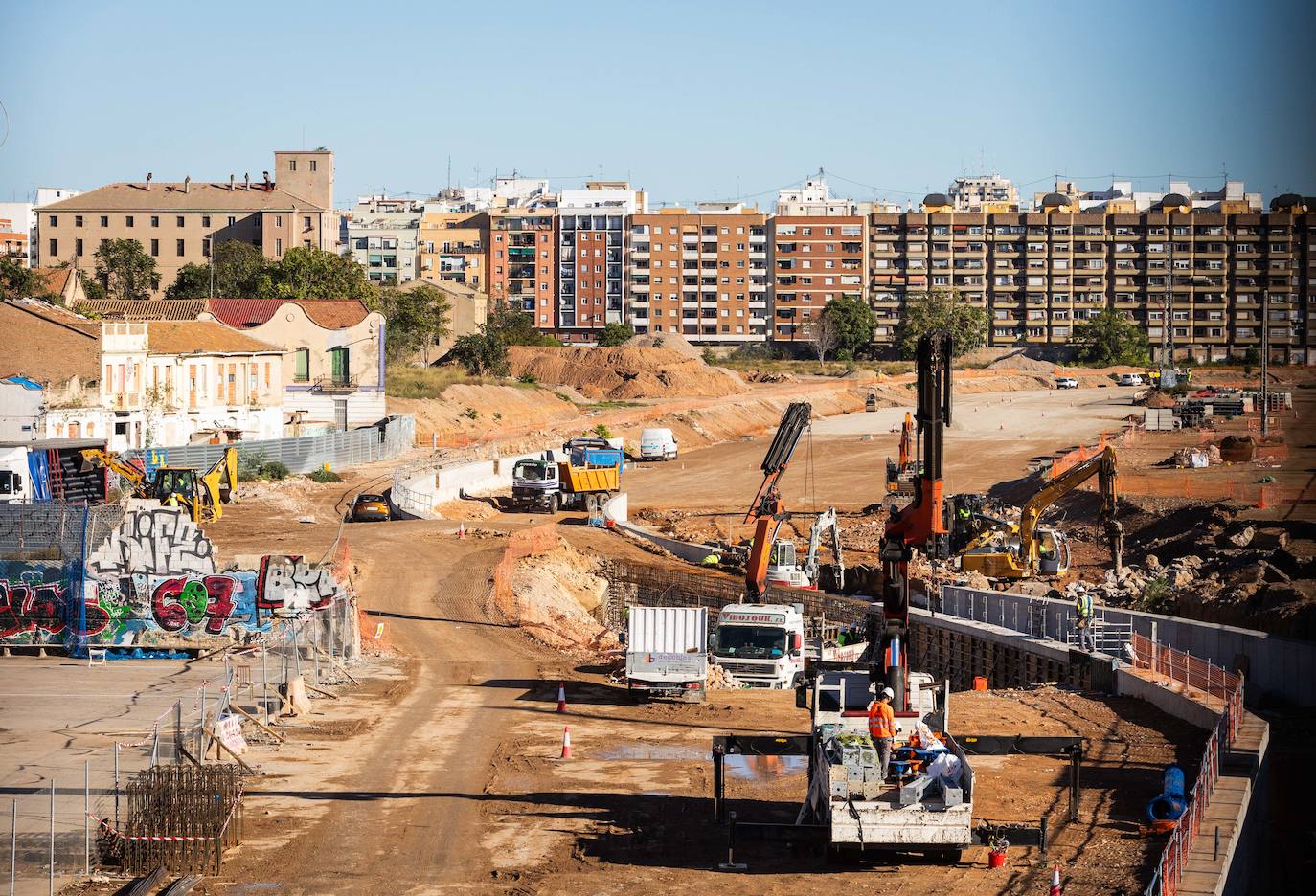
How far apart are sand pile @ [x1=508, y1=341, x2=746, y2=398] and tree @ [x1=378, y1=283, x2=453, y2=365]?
307 inches

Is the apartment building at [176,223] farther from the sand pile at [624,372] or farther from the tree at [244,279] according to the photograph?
the sand pile at [624,372]

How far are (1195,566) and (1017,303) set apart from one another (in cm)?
15208

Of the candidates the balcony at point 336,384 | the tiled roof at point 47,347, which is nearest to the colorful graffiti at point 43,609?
the tiled roof at point 47,347

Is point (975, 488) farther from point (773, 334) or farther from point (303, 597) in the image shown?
point (773, 334)

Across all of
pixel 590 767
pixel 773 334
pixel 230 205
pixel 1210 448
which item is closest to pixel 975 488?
pixel 1210 448

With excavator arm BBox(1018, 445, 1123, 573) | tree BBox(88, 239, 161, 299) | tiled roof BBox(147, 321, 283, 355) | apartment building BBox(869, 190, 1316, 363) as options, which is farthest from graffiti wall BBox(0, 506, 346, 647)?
apartment building BBox(869, 190, 1316, 363)

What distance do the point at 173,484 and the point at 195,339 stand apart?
19.6 meters

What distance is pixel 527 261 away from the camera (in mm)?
188875

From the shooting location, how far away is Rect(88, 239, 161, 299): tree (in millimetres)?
125312

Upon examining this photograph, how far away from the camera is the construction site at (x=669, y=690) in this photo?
797 inches

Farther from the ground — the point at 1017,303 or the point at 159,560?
the point at 1017,303

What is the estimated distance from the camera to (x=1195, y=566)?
44031mm

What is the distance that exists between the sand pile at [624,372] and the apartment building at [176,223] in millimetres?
26119

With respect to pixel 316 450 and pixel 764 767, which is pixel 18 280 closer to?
pixel 316 450
